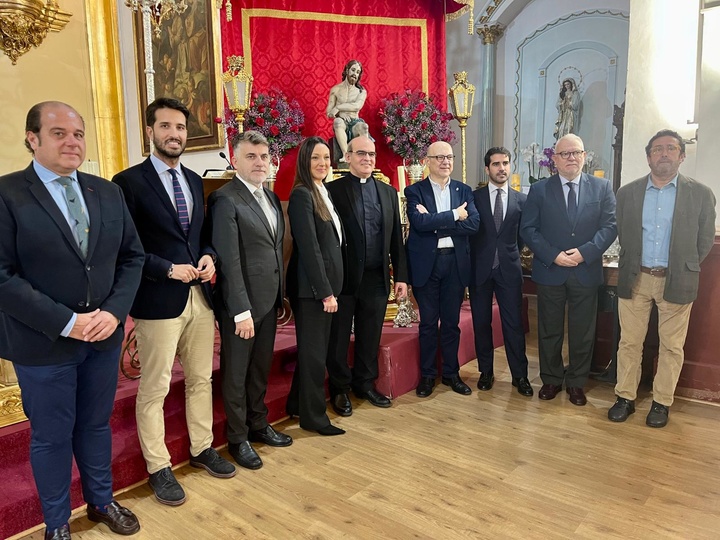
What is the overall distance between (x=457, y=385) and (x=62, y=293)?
8.21 ft

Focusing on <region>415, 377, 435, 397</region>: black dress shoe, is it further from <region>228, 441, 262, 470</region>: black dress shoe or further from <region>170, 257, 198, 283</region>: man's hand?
<region>170, 257, 198, 283</region>: man's hand

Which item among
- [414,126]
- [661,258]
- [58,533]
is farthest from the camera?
[414,126]

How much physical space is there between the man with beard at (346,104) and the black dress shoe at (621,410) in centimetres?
340

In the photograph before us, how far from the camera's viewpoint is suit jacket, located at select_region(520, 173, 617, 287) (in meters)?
3.33

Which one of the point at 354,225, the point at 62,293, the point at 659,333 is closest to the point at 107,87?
the point at 354,225

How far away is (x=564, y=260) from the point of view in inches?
131

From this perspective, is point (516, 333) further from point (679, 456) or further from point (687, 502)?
point (687, 502)

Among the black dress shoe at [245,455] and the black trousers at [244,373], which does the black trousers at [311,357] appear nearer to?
the black trousers at [244,373]

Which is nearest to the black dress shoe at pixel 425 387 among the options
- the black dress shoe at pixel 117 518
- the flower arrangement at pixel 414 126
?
the black dress shoe at pixel 117 518

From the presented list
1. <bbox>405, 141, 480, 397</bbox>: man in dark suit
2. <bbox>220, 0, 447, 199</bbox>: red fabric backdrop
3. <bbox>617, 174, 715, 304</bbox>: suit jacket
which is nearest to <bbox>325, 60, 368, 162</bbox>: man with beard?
<bbox>220, 0, 447, 199</bbox>: red fabric backdrop

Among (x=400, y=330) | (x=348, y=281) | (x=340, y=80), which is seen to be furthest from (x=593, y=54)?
(x=348, y=281)

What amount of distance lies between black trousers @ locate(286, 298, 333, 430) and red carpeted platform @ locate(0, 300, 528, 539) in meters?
0.26

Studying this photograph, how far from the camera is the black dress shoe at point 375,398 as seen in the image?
350cm

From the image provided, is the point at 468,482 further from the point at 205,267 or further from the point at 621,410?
the point at 205,267
